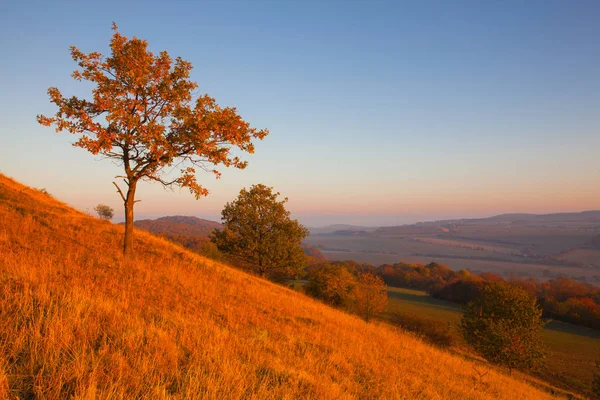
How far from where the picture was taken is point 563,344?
2362 inches

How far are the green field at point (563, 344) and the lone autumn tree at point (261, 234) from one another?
875 inches

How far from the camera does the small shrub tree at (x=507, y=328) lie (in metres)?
30.4

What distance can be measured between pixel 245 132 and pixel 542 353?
3756 centimetres

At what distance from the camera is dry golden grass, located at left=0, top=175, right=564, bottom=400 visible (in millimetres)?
4195

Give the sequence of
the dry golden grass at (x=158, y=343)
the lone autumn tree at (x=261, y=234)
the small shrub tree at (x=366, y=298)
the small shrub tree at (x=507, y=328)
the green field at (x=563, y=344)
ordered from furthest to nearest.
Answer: the small shrub tree at (x=366, y=298)
the green field at (x=563, y=344)
the lone autumn tree at (x=261, y=234)
the small shrub tree at (x=507, y=328)
the dry golden grass at (x=158, y=343)

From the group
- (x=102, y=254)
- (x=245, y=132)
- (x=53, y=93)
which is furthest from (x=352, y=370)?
(x=53, y=93)

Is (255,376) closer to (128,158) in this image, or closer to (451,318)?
(128,158)

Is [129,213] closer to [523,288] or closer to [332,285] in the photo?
[332,285]

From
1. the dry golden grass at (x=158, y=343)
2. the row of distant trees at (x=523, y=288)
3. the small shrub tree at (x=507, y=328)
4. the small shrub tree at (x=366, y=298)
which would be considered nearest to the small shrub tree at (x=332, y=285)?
the small shrub tree at (x=366, y=298)

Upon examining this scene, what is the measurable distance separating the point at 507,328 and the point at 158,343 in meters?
37.1

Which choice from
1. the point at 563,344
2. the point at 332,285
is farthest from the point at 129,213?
the point at 563,344

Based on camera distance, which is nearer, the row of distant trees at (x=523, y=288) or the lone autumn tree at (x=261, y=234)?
the lone autumn tree at (x=261, y=234)

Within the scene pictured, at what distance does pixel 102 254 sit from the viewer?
12125 millimetres

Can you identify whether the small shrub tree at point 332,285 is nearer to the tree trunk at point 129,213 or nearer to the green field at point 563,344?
the green field at point 563,344
